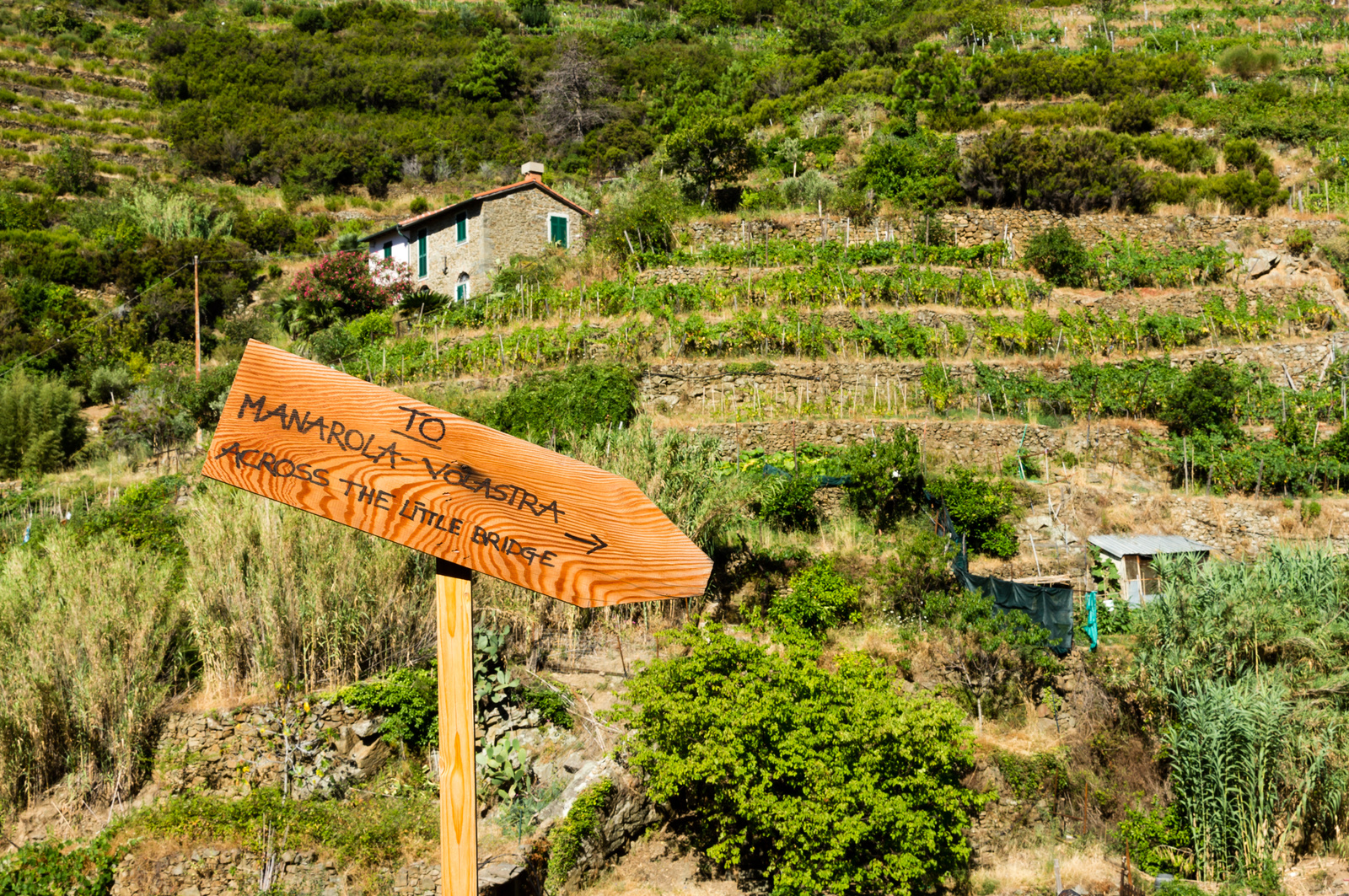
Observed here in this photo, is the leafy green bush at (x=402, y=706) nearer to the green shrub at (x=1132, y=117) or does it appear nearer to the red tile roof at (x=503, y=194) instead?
the red tile roof at (x=503, y=194)

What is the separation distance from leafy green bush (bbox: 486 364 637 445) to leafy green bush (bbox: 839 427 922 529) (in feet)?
14.3

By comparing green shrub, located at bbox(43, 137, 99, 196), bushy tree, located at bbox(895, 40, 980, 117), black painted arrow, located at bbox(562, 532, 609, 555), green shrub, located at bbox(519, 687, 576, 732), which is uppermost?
bushy tree, located at bbox(895, 40, 980, 117)

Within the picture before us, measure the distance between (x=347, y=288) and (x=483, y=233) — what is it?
4274 mm

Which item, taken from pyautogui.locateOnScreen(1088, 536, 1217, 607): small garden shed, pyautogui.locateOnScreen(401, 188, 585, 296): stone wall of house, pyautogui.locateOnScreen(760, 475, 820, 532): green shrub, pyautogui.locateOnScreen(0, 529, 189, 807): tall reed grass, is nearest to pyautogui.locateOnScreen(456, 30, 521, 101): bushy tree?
Answer: pyautogui.locateOnScreen(401, 188, 585, 296): stone wall of house

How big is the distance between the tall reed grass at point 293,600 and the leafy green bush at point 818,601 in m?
4.64

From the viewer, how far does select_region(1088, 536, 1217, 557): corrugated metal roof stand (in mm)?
12953

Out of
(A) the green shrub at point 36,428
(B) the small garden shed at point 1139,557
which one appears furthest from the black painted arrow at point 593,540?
(A) the green shrub at point 36,428

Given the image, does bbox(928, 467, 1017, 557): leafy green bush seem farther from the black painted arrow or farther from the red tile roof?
the red tile roof

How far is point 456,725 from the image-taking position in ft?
7.43

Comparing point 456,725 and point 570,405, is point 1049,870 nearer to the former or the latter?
point 456,725

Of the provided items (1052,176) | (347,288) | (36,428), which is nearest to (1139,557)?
(1052,176)

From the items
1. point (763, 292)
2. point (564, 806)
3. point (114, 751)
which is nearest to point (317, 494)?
point (564, 806)

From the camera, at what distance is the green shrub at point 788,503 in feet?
46.3

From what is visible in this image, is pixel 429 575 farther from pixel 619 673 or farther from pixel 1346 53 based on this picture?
pixel 1346 53
